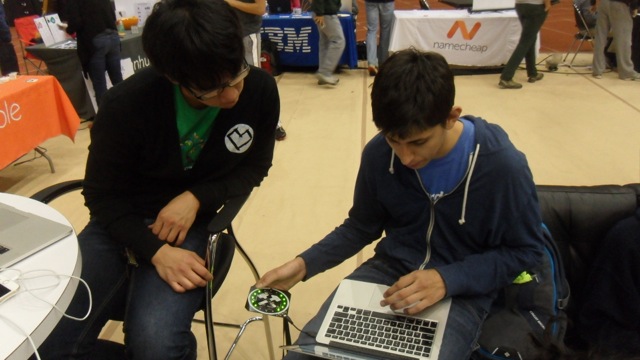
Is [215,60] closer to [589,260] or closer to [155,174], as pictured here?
[155,174]

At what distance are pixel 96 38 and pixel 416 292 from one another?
10.1 feet

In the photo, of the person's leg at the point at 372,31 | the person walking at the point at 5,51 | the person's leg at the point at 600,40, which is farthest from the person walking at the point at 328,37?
the person walking at the point at 5,51

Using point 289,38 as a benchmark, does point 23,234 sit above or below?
above

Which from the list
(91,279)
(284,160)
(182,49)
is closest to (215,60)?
(182,49)

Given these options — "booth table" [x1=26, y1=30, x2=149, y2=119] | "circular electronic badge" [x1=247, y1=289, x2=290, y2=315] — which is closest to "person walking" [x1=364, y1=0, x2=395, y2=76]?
"booth table" [x1=26, y1=30, x2=149, y2=119]

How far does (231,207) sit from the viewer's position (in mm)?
1238

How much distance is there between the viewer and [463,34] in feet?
14.7

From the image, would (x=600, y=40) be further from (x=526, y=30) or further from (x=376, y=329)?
(x=376, y=329)

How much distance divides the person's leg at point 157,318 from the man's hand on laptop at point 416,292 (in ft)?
1.53

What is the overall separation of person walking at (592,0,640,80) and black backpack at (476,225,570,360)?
382 centimetres

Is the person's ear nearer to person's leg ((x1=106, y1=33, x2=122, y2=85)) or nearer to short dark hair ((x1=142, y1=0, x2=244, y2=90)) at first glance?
short dark hair ((x1=142, y1=0, x2=244, y2=90))

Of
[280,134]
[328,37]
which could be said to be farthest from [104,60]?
[328,37]

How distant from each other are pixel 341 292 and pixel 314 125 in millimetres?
2587

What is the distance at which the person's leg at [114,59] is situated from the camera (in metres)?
3.42
